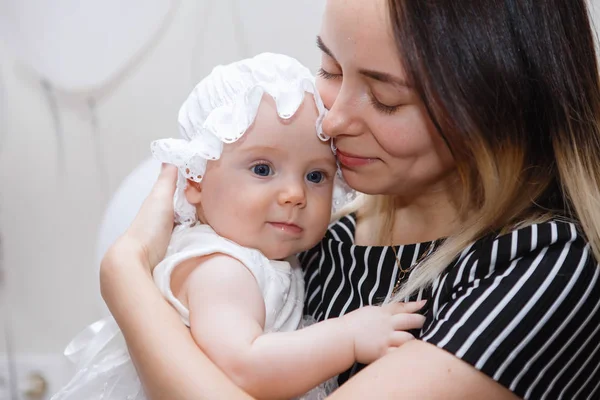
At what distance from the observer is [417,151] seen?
3.37 ft

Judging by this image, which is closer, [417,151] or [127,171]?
[417,151]

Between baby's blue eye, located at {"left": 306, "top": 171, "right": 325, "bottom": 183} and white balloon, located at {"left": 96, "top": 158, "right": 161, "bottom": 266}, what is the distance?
17.9 inches

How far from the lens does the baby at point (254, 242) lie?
0.97 meters

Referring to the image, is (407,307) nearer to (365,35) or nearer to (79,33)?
(365,35)

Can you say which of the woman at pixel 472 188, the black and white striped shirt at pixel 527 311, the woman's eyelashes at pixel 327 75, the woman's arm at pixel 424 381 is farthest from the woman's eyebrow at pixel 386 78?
the woman's arm at pixel 424 381

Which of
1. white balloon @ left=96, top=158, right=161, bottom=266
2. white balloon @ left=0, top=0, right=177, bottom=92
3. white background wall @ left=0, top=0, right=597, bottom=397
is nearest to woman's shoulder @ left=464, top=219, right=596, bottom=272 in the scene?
white balloon @ left=96, top=158, right=161, bottom=266

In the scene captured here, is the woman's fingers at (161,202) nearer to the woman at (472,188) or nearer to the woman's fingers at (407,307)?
the woman at (472,188)

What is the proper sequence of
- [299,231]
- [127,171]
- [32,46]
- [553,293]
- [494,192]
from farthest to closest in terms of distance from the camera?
[127,171] → [32,46] → [299,231] → [494,192] → [553,293]

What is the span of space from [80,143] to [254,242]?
42.6 inches

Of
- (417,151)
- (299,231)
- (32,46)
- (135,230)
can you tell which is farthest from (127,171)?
(417,151)

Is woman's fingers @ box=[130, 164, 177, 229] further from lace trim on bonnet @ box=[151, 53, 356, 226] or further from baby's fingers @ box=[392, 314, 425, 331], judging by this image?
baby's fingers @ box=[392, 314, 425, 331]

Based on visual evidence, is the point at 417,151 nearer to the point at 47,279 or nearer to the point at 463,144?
the point at 463,144

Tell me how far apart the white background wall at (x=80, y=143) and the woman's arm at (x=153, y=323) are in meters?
0.79

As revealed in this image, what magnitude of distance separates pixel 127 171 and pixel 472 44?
131cm
